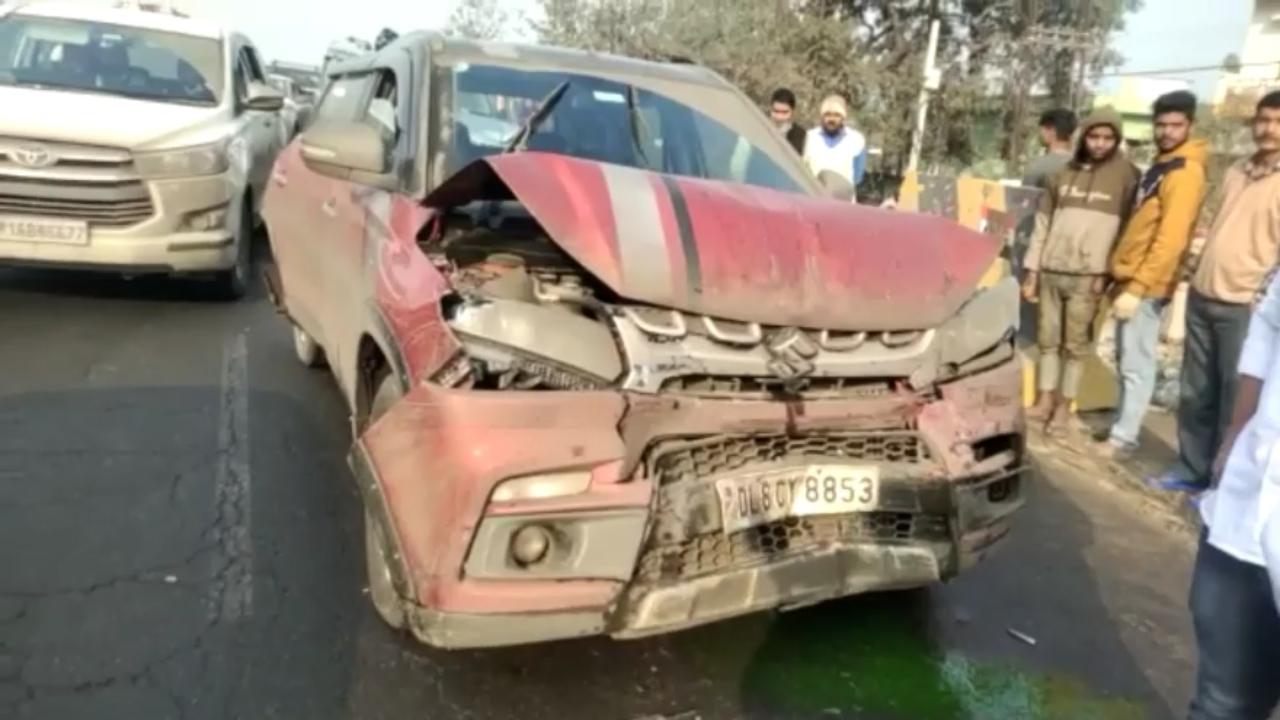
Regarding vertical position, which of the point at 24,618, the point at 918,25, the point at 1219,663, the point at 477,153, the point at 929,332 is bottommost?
the point at 24,618

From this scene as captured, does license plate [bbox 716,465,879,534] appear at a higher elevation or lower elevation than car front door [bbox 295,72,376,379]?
lower

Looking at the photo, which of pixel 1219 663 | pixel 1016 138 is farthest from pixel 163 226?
pixel 1016 138

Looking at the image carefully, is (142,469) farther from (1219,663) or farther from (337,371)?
(1219,663)

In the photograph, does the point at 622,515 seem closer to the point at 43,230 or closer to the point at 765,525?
the point at 765,525

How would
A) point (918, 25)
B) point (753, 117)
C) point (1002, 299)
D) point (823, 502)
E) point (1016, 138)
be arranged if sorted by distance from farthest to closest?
point (918, 25) < point (1016, 138) < point (753, 117) < point (1002, 299) < point (823, 502)

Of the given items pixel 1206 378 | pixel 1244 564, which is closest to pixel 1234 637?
pixel 1244 564

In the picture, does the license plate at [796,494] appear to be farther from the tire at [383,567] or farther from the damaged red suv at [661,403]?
the tire at [383,567]

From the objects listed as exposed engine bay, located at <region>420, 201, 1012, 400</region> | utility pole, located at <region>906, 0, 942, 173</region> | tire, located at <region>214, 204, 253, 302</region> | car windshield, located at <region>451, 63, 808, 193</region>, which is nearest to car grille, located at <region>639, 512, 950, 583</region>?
exposed engine bay, located at <region>420, 201, 1012, 400</region>

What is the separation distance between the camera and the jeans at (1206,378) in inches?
207

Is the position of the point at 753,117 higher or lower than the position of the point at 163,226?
higher

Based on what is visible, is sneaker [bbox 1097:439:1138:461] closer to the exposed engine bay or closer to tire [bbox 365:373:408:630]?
the exposed engine bay

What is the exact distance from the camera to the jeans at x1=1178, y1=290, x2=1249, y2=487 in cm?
525

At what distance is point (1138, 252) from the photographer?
5.80 m

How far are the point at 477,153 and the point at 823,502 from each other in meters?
→ 1.87
